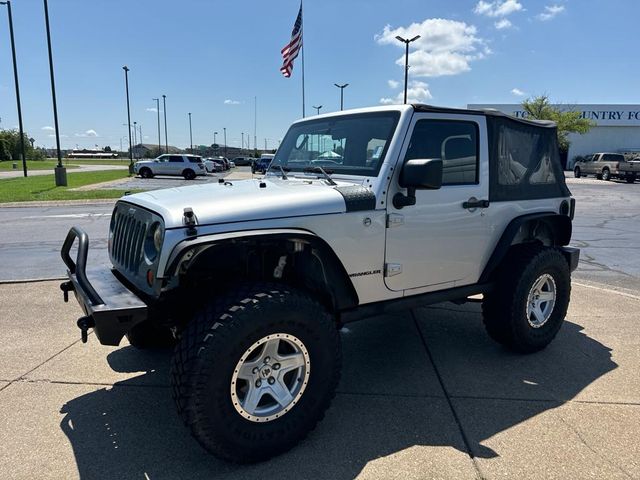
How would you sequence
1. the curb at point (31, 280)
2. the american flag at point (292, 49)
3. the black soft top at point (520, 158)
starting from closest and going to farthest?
1. the black soft top at point (520, 158)
2. the curb at point (31, 280)
3. the american flag at point (292, 49)

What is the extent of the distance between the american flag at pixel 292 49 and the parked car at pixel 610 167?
2469 centimetres

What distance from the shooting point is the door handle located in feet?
11.8

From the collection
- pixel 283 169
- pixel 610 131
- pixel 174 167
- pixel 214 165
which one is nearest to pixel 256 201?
pixel 283 169

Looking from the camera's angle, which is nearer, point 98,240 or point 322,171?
point 322,171

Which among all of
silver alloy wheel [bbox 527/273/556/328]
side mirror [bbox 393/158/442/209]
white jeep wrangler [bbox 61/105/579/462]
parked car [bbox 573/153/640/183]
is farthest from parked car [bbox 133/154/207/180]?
side mirror [bbox 393/158/442/209]

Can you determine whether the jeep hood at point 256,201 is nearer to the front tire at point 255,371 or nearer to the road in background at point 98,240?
the front tire at point 255,371

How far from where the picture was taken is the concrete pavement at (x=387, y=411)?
8.52 feet

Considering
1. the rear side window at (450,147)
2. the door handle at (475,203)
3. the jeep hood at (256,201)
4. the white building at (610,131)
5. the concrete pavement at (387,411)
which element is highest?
the white building at (610,131)

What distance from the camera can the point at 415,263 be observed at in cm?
339

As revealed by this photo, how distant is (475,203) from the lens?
364 cm

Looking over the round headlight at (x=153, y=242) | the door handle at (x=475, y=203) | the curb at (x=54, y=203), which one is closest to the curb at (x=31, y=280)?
the round headlight at (x=153, y=242)

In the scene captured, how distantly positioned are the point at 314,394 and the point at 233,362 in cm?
58

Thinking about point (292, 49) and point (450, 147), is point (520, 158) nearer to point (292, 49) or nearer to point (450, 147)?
point (450, 147)

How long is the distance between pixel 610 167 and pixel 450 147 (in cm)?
3479
